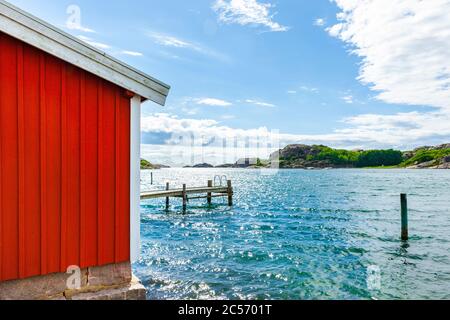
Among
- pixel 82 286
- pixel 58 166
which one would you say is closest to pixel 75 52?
pixel 58 166

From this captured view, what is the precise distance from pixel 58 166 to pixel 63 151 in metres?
0.26

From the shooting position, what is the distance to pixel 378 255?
13.0 meters

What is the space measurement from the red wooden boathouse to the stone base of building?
0.16 m

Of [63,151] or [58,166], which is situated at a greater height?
[63,151]

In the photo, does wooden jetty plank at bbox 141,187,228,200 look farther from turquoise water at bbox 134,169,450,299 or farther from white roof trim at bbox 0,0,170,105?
white roof trim at bbox 0,0,170,105

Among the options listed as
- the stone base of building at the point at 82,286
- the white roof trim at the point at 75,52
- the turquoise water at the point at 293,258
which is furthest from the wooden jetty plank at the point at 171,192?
the white roof trim at the point at 75,52

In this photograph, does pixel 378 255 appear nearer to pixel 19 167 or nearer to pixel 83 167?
pixel 83 167

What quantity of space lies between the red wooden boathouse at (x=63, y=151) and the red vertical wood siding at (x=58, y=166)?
1cm

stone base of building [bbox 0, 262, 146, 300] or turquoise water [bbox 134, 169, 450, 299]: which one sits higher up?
stone base of building [bbox 0, 262, 146, 300]

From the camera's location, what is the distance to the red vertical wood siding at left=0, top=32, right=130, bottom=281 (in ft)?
16.2

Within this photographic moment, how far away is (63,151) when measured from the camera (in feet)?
17.5

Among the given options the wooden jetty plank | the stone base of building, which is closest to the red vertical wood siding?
the stone base of building

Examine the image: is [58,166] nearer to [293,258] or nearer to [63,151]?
[63,151]

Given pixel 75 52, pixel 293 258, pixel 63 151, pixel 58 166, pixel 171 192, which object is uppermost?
pixel 75 52
